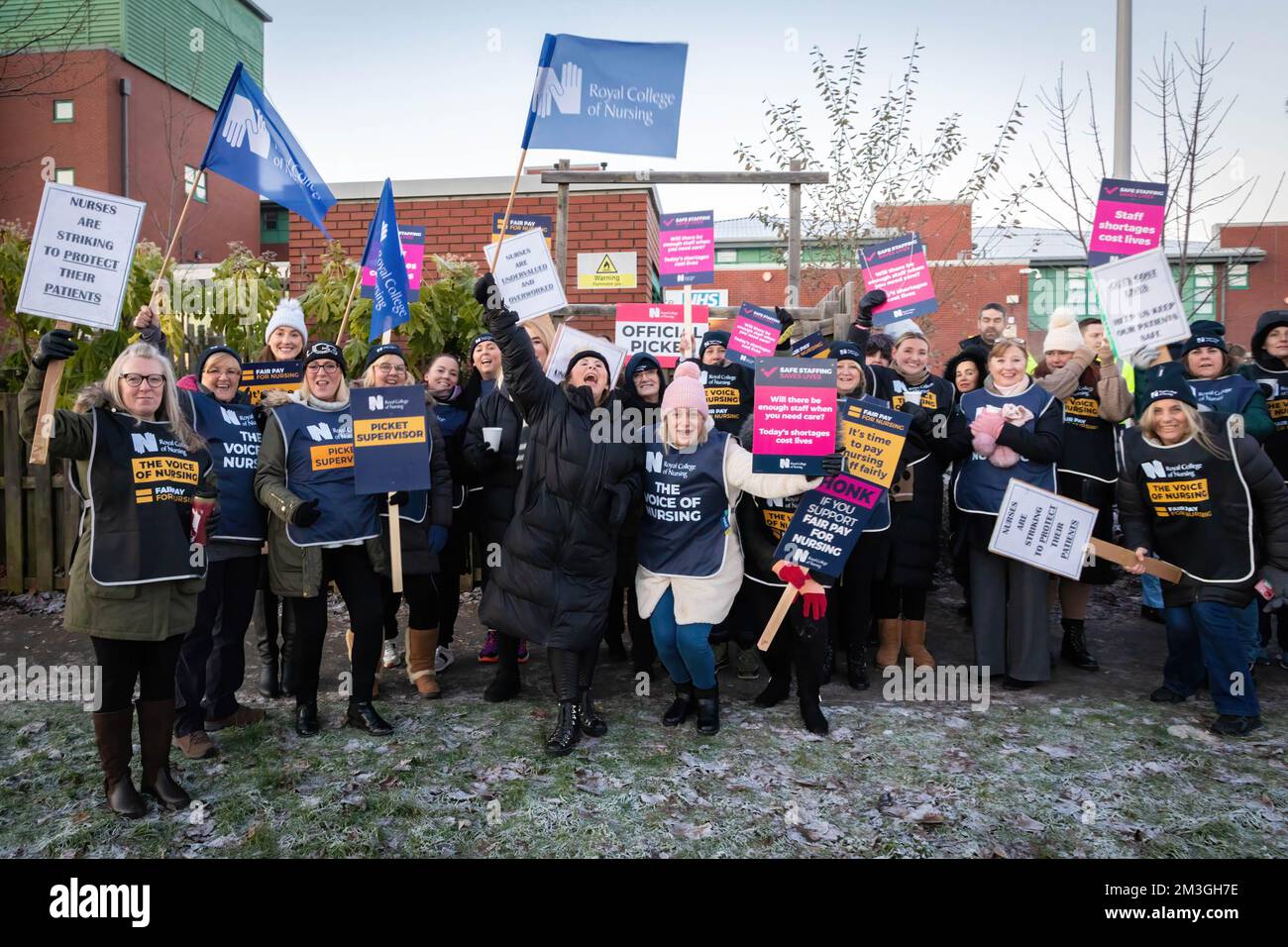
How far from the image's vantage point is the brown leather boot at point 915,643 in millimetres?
5875

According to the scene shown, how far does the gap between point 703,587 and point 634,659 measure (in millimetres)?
1227

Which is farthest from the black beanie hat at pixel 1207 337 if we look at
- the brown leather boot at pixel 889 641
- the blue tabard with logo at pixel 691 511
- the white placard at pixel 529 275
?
the white placard at pixel 529 275

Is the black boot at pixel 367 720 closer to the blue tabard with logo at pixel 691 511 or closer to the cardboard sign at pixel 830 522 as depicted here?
the blue tabard with logo at pixel 691 511

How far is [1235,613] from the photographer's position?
477 centimetres

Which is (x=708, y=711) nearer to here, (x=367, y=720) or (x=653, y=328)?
(x=367, y=720)

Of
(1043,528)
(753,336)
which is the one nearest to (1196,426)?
(1043,528)

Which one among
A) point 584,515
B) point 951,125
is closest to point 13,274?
point 584,515

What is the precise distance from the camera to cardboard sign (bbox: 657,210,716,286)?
8273 millimetres

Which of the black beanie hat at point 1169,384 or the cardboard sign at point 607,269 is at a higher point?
the cardboard sign at point 607,269

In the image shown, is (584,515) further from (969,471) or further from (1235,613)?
(1235,613)

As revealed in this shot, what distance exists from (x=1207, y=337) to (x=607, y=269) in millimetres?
6552

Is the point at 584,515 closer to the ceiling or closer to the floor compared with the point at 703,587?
closer to the ceiling

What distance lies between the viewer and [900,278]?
22.4 feet

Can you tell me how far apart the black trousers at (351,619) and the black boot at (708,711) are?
183 centimetres
